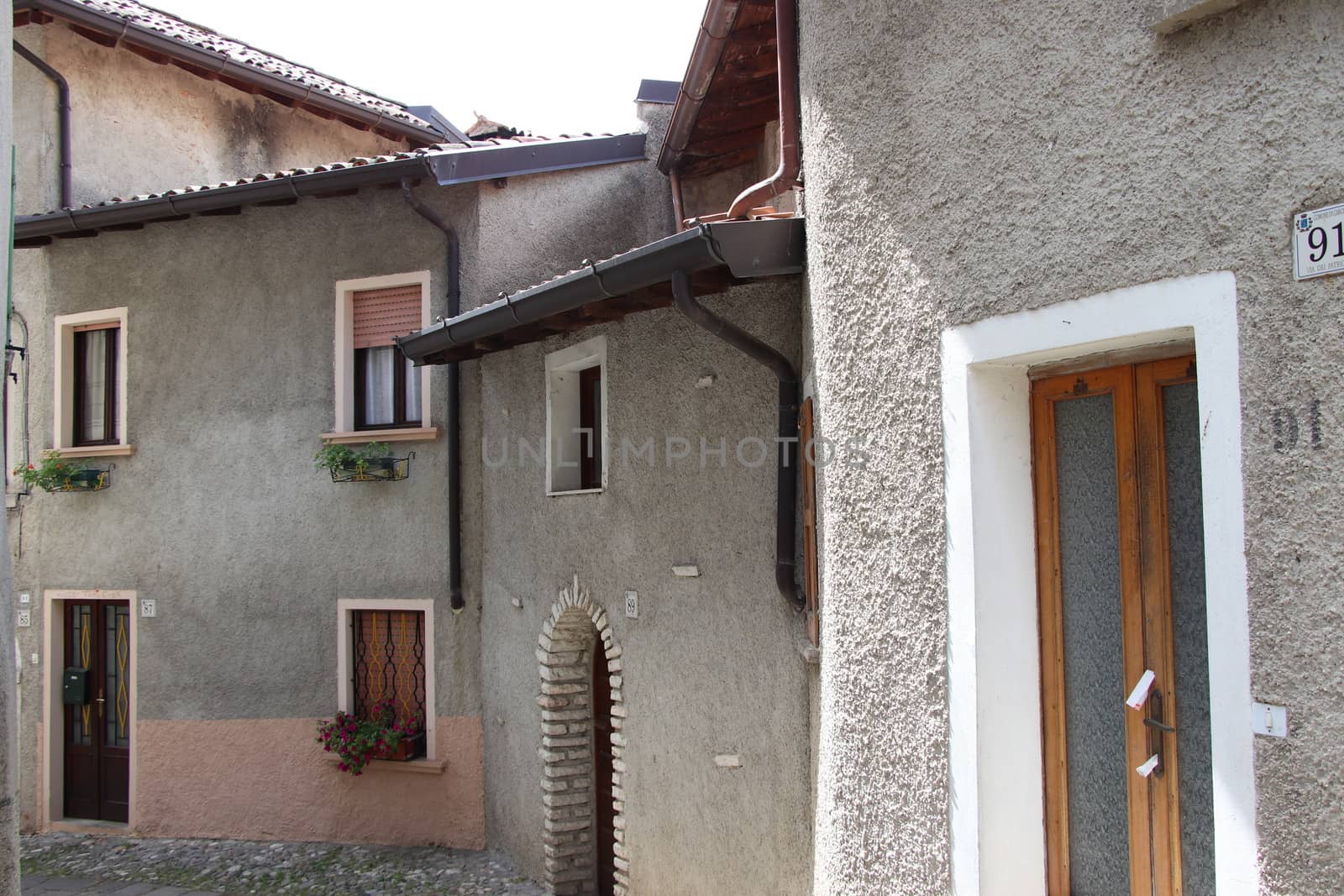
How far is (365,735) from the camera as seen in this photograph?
955 cm

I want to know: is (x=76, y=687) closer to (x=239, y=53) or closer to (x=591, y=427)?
(x=591, y=427)

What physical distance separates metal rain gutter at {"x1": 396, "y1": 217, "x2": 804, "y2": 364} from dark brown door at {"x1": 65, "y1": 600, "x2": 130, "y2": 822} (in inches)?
267

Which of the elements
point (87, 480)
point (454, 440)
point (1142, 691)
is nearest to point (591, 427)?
point (454, 440)

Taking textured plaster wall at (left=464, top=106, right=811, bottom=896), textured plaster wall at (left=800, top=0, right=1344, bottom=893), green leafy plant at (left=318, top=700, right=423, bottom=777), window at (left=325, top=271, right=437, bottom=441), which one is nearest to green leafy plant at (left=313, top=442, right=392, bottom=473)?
window at (left=325, top=271, right=437, bottom=441)

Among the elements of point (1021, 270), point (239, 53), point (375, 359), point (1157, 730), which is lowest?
point (1157, 730)

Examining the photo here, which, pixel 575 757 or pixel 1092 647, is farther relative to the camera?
pixel 575 757

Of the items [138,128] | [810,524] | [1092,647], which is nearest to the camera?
[1092,647]

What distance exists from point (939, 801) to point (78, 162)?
1132 cm

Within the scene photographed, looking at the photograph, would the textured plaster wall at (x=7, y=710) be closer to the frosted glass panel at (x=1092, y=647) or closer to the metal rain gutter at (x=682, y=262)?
the metal rain gutter at (x=682, y=262)

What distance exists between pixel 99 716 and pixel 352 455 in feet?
13.8

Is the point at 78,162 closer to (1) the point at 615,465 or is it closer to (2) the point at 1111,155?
(1) the point at 615,465

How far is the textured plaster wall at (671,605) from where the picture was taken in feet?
18.8

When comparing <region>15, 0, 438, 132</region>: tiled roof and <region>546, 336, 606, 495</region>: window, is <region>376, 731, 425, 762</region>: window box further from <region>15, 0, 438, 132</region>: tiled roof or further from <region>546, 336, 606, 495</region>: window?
<region>15, 0, 438, 132</region>: tiled roof

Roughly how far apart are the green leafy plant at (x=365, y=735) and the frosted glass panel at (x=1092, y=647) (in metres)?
7.09
